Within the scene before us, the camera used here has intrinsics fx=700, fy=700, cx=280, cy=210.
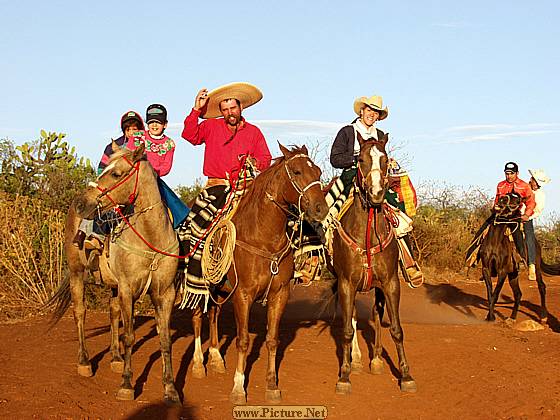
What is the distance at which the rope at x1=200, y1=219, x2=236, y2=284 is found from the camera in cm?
766

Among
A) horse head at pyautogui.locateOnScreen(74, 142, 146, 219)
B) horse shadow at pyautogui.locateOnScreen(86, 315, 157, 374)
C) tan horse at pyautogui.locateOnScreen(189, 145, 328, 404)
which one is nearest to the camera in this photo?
horse head at pyautogui.locateOnScreen(74, 142, 146, 219)

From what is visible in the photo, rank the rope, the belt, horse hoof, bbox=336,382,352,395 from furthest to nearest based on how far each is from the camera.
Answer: the belt, horse hoof, bbox=336,382,352,395, the rope

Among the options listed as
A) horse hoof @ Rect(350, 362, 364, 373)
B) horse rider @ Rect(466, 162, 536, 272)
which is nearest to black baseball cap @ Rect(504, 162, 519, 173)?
horse rider @ Rect(466, 162, 536, 272)

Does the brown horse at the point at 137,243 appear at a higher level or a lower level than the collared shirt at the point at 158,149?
lower

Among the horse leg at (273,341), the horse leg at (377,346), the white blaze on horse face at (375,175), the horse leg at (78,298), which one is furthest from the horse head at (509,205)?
the horse leg at (78,298)

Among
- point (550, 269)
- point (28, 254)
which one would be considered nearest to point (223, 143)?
point (28, 254)

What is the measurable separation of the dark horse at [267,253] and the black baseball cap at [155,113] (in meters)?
1.38

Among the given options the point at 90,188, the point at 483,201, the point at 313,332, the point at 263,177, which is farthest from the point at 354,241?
the point at 483,201

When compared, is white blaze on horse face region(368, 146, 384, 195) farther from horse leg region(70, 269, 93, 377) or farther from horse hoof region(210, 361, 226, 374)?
horse leg region(70, 269, 93, 377)

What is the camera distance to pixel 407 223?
858cm

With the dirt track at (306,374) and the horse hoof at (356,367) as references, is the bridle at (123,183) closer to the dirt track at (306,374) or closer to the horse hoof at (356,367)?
the dirt track at (306,374)

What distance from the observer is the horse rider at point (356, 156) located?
8641 mm

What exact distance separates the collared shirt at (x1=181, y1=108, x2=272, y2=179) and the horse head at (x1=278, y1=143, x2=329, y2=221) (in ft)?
4.77

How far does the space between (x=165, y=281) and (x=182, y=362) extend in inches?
84.0
